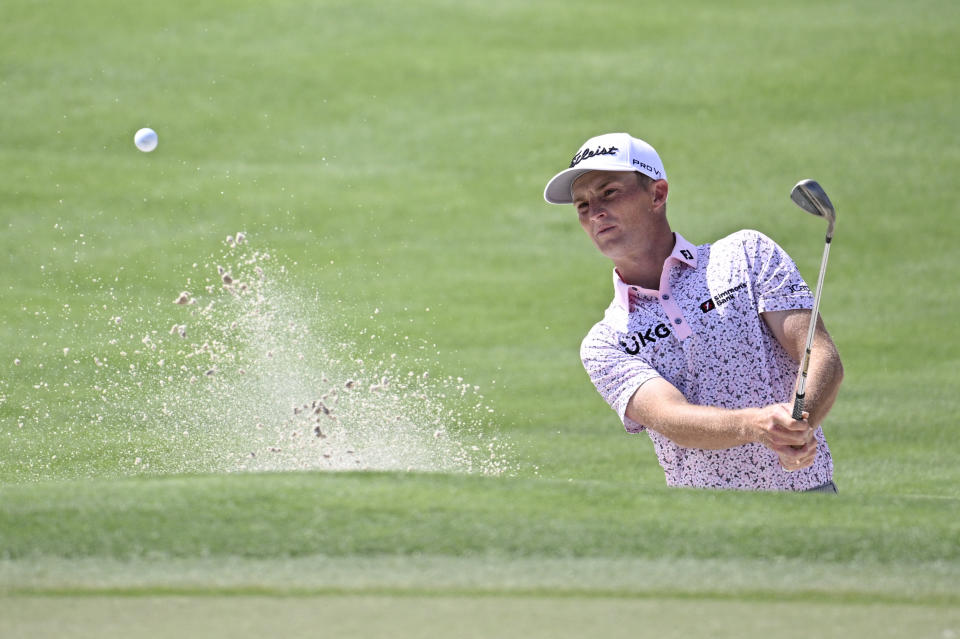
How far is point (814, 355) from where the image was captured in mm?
2994

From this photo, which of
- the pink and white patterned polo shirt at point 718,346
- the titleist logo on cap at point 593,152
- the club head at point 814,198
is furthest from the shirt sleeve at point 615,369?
the club head at point 814,198

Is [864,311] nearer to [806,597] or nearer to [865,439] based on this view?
[865,439]

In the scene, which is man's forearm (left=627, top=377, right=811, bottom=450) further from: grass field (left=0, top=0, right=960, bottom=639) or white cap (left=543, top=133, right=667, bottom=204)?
white cap (left=543, top=133, right=667, bottom=204)

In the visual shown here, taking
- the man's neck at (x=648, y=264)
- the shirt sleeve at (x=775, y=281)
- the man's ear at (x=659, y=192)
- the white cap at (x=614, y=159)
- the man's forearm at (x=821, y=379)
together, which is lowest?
the man's forearm at (x=821, y=379)

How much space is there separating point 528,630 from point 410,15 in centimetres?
852

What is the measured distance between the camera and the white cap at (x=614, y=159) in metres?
3.21

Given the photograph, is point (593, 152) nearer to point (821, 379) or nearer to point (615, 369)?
point (615, 369)

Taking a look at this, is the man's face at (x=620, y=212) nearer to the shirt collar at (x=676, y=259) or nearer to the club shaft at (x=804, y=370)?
the shirt collar at (x=676, y=259)

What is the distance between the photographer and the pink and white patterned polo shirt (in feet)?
10.0

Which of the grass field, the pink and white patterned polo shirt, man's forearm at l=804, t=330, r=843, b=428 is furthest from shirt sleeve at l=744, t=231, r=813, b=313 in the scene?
the grass field

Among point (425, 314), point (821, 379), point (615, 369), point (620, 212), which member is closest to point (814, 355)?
point (821, 379)

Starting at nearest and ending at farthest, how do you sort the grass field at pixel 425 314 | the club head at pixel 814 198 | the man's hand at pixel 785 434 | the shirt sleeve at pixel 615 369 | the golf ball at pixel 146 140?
the grass field at pixel 425 314, the man's hand at pixel 785 434, the club head at pixel 814 198, the shirt sleeve at pixel 615 369, the golf ball at pixel 146 140

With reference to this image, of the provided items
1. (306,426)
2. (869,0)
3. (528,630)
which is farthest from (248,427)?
(869,0)

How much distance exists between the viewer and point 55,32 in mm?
9609
